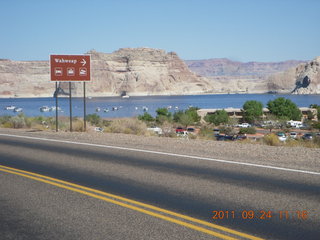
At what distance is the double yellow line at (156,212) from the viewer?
5418mm

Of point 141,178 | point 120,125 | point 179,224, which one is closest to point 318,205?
point 179,224

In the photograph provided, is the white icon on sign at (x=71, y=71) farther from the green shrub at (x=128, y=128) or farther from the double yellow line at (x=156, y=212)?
the double yellow line at (x=156, y=212)

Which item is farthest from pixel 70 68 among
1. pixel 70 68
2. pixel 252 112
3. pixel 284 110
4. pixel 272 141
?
pixel 284 110

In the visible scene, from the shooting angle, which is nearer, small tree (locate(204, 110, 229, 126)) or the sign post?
the sign post

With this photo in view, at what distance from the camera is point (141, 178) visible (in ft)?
29.4

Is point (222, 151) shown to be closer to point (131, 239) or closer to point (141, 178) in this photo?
point (141, 178)

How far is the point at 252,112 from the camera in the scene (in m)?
78.1

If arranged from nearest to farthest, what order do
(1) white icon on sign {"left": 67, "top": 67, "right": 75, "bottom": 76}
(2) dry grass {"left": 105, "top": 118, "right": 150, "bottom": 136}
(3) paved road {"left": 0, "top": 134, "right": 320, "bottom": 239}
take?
(3) paved road {"left": 0, "top": 134, "right": 320, "bottom": 239} → (1) white icon on sign {"left": 67, "top": 67, "right": 75, "bottom": 76} → (2) dry grass {"left": 105, "top": 118, "right": 150, "bottom": 136}

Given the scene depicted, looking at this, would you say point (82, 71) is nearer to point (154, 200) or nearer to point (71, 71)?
point (71, 71)

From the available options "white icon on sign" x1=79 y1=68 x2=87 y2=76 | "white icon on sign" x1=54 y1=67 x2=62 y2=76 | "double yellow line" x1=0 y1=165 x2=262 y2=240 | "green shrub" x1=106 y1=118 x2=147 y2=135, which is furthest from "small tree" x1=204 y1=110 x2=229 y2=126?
"double yellow line" x1=0 y1=165 x2=262 y2=240

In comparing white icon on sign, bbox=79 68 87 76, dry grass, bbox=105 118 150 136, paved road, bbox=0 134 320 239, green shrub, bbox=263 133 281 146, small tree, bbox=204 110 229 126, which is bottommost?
small tree, bbox=204 110 229 126

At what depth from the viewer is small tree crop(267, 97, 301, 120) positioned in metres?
77.9
